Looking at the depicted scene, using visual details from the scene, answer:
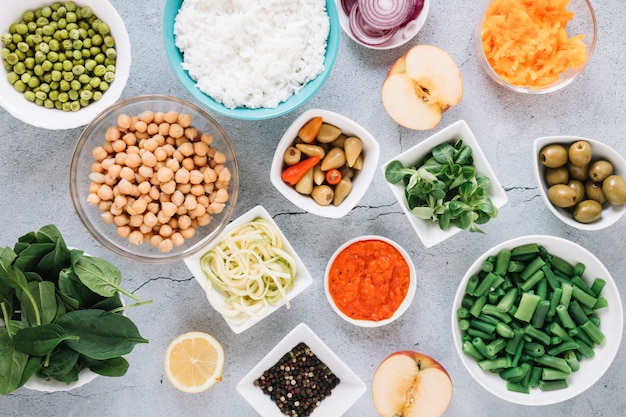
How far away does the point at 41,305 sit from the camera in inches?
69.3

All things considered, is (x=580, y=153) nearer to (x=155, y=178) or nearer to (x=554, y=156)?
(x=554, y=156)

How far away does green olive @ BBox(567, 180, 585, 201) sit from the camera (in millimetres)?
2104

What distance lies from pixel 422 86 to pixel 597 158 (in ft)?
2.22

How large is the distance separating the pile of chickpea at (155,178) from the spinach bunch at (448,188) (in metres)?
0.62

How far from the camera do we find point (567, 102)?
2283 millimetres

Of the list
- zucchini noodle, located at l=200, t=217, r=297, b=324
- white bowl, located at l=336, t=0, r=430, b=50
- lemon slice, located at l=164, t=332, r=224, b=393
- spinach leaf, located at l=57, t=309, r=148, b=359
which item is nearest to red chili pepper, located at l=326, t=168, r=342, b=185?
zucchini noodle, located at l=200, t=217, r=297, b=324

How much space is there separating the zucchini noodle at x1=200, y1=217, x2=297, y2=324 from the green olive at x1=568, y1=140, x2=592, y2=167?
1031mm

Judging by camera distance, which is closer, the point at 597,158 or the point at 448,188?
the point at 448,188

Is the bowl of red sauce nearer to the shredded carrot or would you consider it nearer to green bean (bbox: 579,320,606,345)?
green bean (bbox: 579,320,606,345)

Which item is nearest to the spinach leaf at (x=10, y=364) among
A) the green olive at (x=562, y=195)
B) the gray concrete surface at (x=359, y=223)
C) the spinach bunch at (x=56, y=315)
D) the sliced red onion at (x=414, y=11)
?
the spinach bunch at (x=56, y=315)

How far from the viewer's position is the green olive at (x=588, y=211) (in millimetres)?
2072

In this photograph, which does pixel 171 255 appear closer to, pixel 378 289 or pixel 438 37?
pixel 378 289

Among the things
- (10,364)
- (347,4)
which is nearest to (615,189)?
(347,4)

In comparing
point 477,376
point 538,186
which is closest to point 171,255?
point 477,376
